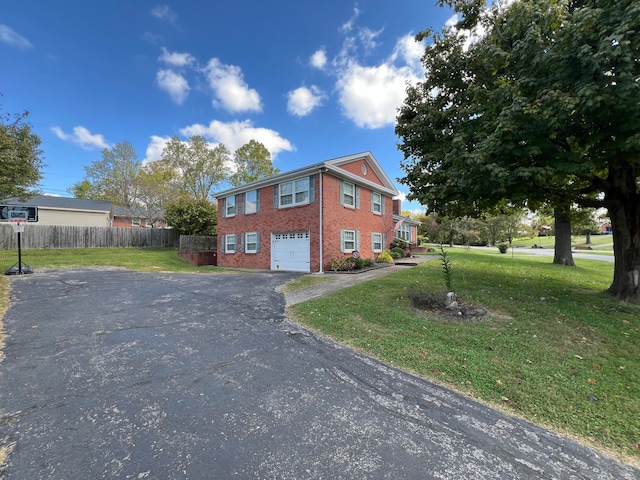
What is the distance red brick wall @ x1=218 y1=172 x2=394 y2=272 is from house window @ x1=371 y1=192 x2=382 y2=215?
38cm

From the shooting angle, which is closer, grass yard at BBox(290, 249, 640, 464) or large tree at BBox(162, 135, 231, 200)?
grass yard at BBox(290, 249, 640, 464)

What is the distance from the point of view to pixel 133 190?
30.6 metres

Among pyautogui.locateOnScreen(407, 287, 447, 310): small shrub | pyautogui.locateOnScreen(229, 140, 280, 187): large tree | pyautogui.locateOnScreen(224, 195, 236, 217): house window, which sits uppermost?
pyautogui.locateOnScreen(229, 140, 280, 187): large tree

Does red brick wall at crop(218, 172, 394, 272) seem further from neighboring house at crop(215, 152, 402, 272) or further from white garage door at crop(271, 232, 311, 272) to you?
white garage door at crop(271, 232, 311, 272)

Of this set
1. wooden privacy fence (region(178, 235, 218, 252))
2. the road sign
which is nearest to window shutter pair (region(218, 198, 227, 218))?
wooden privacy fence (region(178, 235, 218, 252))

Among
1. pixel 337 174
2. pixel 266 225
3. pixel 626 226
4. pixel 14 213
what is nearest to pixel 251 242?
pixel 266 225

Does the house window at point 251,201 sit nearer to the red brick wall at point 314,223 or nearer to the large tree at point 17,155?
the red brick wall at point 314,223

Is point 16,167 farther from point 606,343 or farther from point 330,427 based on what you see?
point 606,343

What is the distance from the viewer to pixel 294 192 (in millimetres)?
13984

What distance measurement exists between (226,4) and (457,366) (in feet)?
50.4

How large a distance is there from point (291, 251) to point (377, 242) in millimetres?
5857

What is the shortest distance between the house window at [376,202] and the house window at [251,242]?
7273mm

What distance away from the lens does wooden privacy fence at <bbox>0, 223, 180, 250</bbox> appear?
62.7 ft

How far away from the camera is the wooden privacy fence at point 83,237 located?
1912 cm
